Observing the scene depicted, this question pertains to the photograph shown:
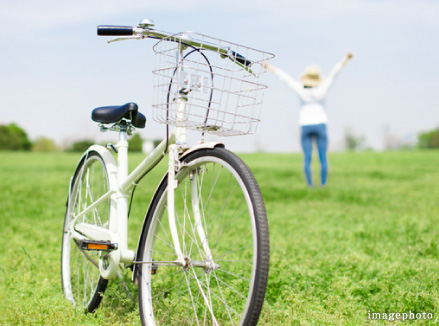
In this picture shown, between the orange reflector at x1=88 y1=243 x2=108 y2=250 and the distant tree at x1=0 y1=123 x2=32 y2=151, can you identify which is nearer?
the orange reflector at x1=88 y1=243 x2=108 y2=250

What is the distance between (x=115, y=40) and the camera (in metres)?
3.10

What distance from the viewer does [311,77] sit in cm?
1126

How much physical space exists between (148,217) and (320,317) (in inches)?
47.7

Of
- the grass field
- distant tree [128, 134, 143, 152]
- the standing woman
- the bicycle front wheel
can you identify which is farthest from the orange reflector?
the standing woman

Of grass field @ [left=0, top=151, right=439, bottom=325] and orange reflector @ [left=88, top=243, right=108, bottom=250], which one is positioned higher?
orange reflector @ [left=88, top=243, right=108, bottom=250]

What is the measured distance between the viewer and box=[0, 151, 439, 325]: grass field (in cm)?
340

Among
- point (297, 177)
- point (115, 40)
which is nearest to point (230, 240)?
point (115, 40)

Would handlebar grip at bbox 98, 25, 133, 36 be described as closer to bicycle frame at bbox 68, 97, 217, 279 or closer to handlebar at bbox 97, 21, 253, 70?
handlebar at bbox 97, 21, 253, 70

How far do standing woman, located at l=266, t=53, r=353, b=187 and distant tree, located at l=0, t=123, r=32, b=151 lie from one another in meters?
30.7

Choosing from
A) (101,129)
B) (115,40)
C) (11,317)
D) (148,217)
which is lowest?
(11,317)

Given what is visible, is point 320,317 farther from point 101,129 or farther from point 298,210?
point 298,210

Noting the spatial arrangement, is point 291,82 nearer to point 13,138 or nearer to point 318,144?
point 318,144

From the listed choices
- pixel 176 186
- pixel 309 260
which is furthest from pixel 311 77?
pixel 176 186

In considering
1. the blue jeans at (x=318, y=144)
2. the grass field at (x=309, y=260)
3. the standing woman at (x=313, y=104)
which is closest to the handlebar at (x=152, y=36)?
the grass field at (x=309, y=260)
